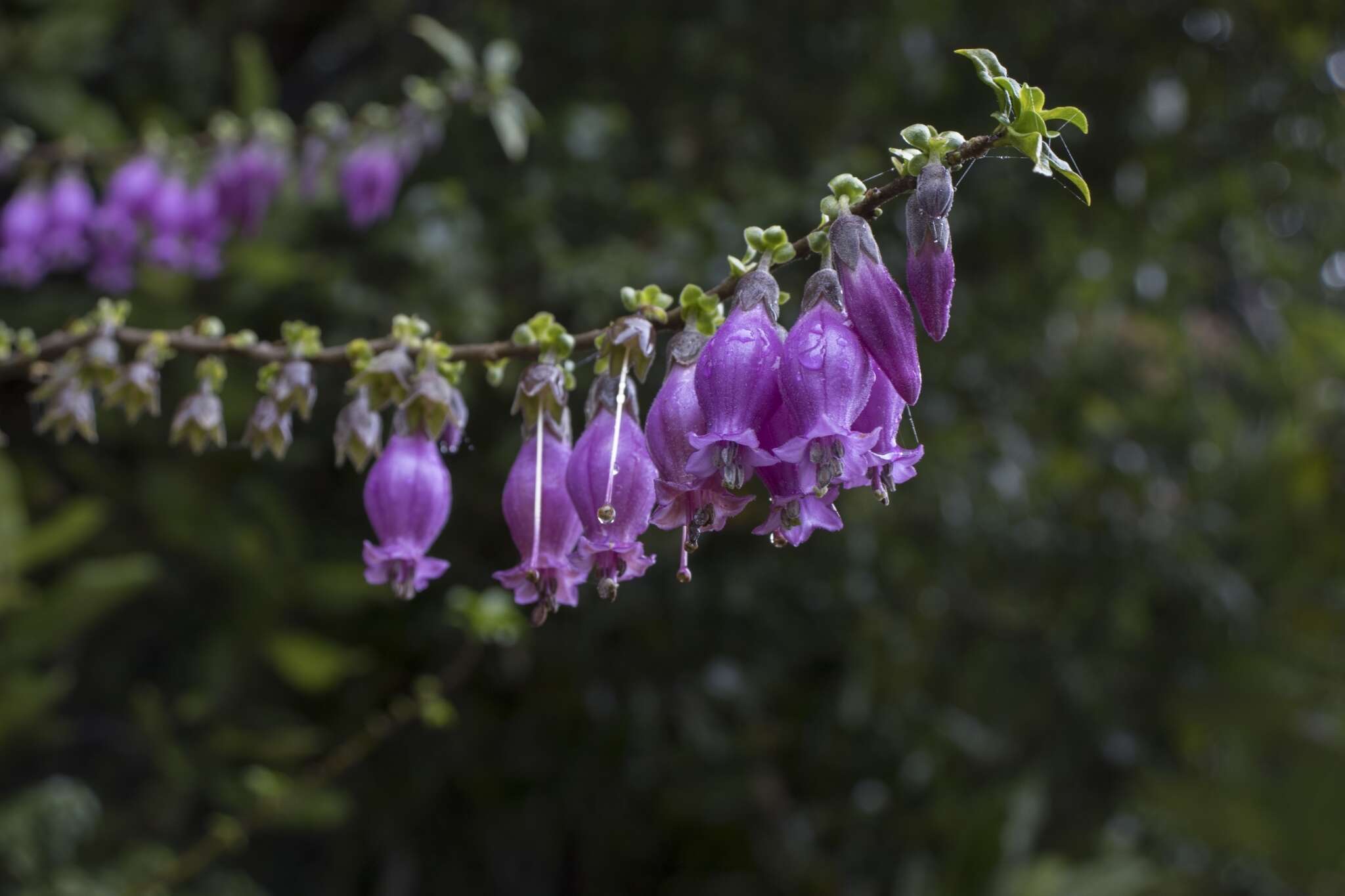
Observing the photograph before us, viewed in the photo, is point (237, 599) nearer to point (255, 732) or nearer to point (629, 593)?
point (255, 732)

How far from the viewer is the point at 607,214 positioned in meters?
2.81

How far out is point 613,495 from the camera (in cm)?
85

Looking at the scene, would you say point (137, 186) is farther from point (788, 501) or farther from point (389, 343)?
point (788, 501)

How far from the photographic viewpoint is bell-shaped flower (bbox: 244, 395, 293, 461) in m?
1.02

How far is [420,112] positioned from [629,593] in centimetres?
123

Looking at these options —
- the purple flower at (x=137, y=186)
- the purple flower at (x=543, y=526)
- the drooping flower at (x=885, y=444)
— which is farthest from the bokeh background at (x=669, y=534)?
the drooping flower at (x=885, y=444)

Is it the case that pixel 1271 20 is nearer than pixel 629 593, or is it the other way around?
pixel 629 593

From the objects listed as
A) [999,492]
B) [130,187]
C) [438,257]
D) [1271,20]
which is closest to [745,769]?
[999,492]

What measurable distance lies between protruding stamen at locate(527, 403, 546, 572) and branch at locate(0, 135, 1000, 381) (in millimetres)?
62

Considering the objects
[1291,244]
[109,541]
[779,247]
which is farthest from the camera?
[1291,244]

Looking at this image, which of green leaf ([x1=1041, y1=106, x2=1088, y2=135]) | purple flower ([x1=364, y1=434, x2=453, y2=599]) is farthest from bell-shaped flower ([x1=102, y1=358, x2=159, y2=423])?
green leaf ([x1=1041, y1=106, x2=1088, y2=135])

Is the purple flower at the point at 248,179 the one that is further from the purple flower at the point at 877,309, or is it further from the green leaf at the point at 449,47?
the purple flower at the point at 877,309

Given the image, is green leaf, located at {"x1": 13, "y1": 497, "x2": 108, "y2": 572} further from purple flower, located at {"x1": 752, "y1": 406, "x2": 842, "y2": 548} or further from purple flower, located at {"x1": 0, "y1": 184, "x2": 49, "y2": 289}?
purple flower, located at {"x1": 752, "y1": 406, "x2": 842, "y2": 548}

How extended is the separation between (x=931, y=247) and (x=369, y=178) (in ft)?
6.65
